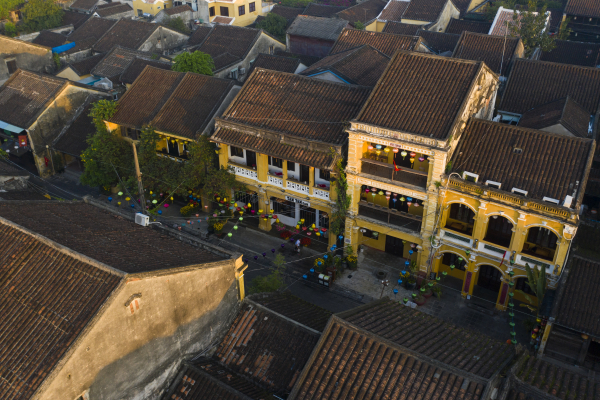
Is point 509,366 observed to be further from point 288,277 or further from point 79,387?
point 288,277

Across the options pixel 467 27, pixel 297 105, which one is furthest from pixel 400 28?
pixel 297 105

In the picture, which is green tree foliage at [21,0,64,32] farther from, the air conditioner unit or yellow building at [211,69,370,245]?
the air conditioner unit

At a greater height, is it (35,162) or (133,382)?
(133,382)

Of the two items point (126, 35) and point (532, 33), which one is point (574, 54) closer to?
point (532, 33)

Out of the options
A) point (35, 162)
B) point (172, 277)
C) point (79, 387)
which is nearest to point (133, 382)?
point (79, 387)

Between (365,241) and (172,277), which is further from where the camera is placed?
(365,241)

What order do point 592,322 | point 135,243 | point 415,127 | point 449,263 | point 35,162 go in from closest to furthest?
1. point 135,243
2. point 592,322
3. point 415,127
4. point 449,263
5. point 35,162

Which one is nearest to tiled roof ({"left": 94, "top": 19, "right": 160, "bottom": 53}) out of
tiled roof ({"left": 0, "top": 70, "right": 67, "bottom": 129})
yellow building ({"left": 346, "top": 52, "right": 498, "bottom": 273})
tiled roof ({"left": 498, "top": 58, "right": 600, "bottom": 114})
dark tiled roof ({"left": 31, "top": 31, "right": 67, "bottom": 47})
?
dark tiled roof ({"left": 31, "top": 31, "right": 67, "bottom": 47})
